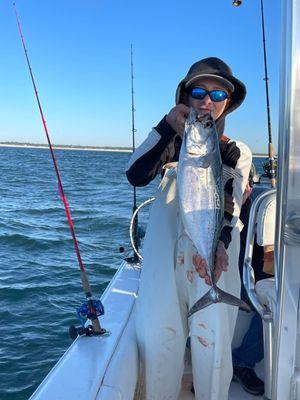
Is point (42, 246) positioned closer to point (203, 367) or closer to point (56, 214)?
point (56, 214)

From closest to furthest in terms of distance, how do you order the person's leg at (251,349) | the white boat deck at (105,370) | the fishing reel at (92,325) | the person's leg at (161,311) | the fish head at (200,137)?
the fish head at (200,137)
the white boat deck at (105,370)
the person's leg at (161,311)
the fishing reel at (92,325)
the person's leg at (251,349)

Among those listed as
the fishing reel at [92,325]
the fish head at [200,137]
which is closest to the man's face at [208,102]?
the fish head at [200,137]

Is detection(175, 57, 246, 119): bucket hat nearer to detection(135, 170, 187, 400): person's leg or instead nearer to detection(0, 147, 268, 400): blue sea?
detection(135, 170, 187, 400): person's leg

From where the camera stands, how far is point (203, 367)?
2.39 m

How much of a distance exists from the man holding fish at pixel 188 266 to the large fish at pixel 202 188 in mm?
21

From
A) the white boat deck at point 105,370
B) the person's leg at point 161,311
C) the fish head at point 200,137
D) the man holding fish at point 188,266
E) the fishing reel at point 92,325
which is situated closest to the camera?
the fish head at point 200,137

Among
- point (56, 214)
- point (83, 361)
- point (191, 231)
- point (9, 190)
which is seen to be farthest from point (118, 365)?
point (9, 190)

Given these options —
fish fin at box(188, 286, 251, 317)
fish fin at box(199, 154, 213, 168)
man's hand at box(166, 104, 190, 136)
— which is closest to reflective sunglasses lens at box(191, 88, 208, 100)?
man's hand at box(166, 104, 190, 136)

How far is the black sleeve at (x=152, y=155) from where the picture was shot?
2320 millimetres

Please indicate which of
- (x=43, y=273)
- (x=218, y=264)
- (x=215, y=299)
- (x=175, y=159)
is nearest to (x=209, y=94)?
(x=175, y=159)

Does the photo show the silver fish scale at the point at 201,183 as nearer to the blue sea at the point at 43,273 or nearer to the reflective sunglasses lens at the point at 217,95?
the reflective sunglasses lens at the point at 217,95

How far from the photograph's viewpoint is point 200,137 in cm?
203

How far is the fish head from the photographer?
6.64 feet

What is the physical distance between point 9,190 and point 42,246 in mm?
10678
